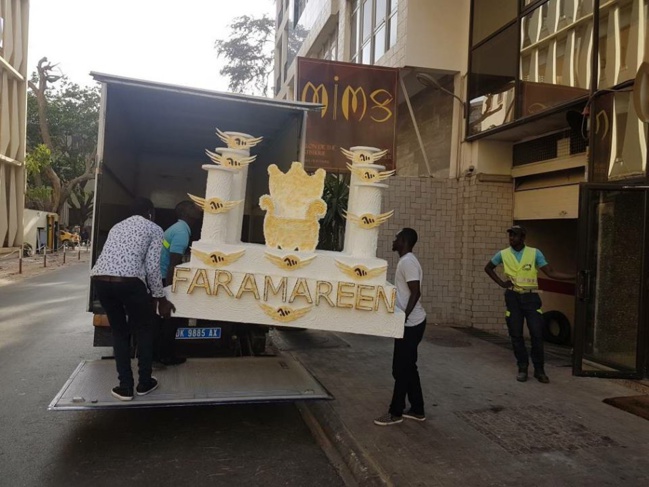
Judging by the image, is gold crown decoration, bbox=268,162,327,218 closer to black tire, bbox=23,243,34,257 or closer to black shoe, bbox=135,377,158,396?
black shoe, bbox=135,377,158,396

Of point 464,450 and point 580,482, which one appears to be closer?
point 580,482

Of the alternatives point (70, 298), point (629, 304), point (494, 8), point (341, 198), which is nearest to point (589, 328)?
point (629, 304)

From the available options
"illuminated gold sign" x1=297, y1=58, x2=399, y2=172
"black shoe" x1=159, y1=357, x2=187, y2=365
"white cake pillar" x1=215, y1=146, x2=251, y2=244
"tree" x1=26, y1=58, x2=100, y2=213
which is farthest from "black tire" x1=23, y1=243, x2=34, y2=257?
"white cake pillar" x1=215, y1=146, x2=251, y2=244

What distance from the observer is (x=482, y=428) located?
178 inches

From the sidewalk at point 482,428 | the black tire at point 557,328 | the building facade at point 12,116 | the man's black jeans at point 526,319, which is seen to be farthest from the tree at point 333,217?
the building facade at point 12,116

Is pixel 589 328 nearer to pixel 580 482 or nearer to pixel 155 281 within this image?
pixel 580 482

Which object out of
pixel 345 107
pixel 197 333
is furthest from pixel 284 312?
pixel 345 107

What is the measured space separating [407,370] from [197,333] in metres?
2.27

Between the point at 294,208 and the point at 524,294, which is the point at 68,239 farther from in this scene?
the point at 294,208

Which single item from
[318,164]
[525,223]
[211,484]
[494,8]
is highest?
[494,8]

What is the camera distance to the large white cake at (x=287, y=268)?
12.6ft

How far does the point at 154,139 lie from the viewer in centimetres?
856

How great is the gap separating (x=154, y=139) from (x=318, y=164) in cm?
275

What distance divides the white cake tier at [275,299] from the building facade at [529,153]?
→ 3.38 meters
